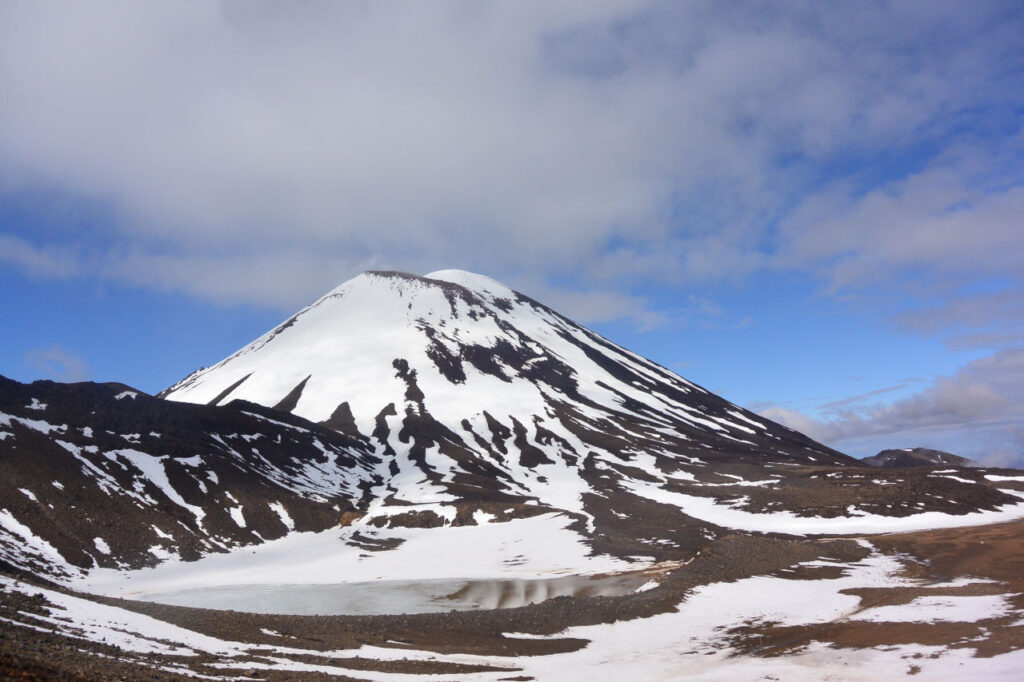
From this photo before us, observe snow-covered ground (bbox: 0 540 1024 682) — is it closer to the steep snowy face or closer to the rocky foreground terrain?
the rocky foreground terrain

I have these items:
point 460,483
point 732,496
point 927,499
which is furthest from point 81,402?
point 927,499

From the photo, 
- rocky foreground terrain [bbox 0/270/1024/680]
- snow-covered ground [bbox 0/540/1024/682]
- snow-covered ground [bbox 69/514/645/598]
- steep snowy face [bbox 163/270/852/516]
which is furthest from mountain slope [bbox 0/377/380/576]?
snow-covered ground [bbox 0/540/1024/682]

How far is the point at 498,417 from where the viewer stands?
150 meters

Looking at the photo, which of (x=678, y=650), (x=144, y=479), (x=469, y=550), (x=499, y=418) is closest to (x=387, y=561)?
(x=469, y=550)

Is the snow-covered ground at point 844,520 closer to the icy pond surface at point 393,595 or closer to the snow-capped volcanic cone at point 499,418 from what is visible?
the snow-capped volcanic cone at point 499,418

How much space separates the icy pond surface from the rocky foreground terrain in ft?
1.31

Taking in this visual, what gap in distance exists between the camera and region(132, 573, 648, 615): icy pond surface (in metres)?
44.9

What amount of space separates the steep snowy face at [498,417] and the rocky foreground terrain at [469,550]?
3.44ft

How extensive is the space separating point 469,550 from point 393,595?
19.4 metres

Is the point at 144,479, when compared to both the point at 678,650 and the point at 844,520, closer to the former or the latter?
the point at 678,650

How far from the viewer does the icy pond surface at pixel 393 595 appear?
44.9 m

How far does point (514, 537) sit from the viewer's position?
7312cm

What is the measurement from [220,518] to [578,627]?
48.3 m

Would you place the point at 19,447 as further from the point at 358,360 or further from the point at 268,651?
the point at 358,360
